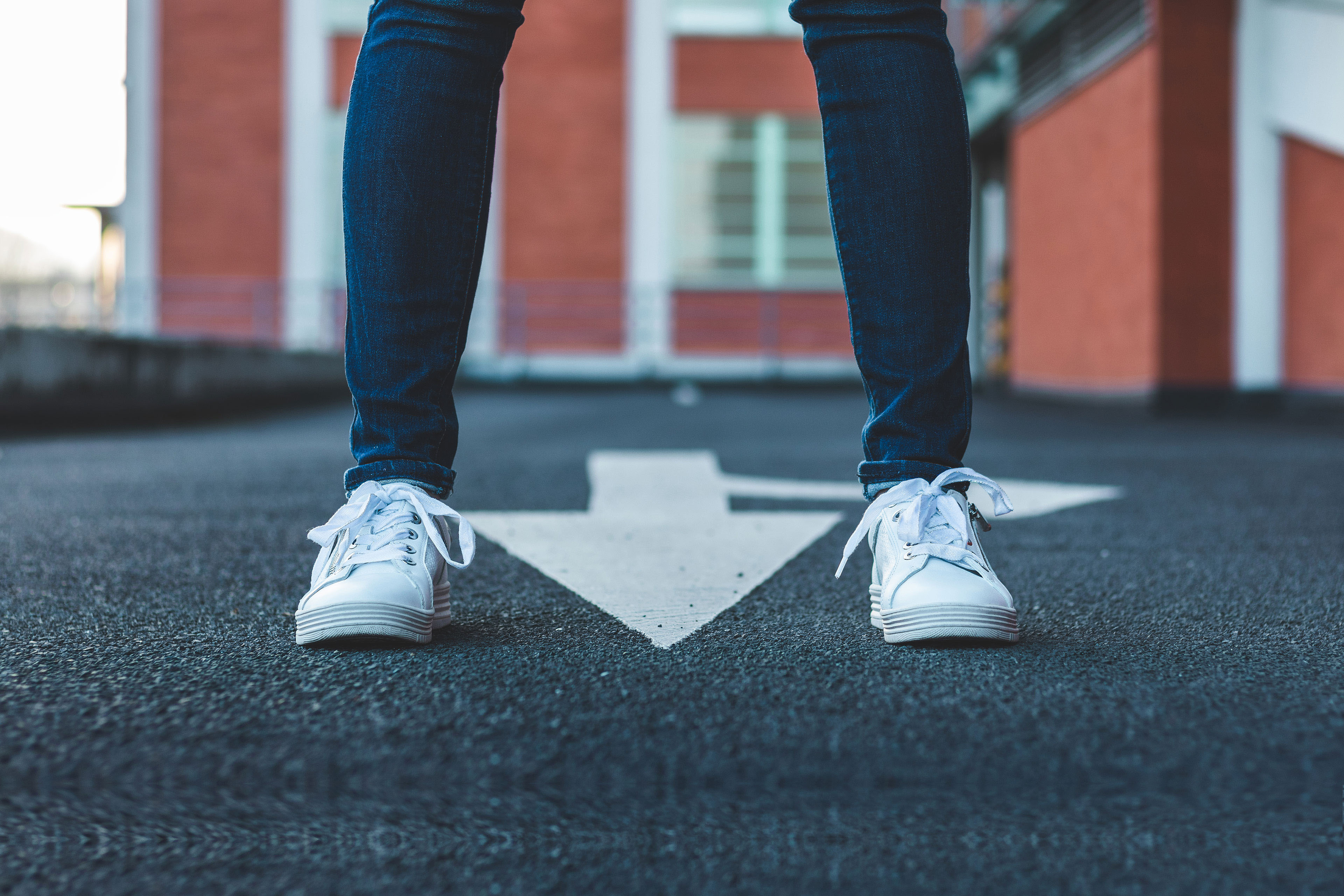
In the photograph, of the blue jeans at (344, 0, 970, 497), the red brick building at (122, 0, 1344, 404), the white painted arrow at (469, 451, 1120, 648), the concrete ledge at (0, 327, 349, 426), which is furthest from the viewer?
the red brick building at (122, 0, 1344, 404)

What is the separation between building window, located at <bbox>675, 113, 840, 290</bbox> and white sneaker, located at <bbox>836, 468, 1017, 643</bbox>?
34.1 ft

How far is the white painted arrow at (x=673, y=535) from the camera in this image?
990 millimetres

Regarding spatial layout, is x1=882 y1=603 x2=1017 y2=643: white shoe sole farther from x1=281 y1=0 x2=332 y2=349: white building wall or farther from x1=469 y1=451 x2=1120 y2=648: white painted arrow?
x1=281 y1=0 x2=332 y2=349: white building wall

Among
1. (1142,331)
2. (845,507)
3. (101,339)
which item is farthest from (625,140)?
(845,507)

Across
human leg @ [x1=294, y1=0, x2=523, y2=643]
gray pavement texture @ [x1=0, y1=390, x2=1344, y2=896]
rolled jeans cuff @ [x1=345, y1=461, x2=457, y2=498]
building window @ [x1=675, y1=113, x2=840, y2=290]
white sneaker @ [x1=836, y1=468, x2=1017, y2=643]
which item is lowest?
gray pavement texture @ [x1=0, y1=390, x2=1344, y2=896]

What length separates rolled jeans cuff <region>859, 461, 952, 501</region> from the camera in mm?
891

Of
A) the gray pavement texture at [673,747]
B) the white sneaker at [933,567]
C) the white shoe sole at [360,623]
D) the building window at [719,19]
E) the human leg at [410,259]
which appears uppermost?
the building window at [719,19]

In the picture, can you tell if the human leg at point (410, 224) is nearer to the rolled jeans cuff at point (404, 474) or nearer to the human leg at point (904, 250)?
the rolled jeans cuff at point (404, 474)

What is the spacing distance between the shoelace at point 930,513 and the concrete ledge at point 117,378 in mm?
3407

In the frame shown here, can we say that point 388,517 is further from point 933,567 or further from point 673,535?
point 673,535

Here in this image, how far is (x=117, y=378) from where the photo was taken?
3961 millimetres

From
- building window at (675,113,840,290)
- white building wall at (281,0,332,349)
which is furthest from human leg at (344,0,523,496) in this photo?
white building wall at (281,0,332,349)

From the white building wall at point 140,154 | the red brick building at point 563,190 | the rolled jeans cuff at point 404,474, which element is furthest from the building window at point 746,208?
the rolled jeans cuff at point 404,474

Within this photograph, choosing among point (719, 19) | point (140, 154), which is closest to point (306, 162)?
point (140, 154)
